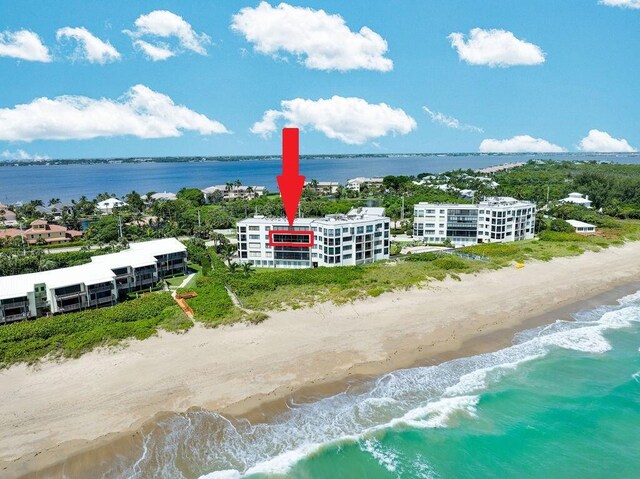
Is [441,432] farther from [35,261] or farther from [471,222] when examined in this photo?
[471,222]

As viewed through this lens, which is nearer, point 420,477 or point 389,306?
point 420,477

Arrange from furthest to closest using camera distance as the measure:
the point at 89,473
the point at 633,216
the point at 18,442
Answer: the point at 633,216
the point at 18,442
the point at 89,473

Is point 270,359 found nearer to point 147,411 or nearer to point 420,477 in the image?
point 147,411

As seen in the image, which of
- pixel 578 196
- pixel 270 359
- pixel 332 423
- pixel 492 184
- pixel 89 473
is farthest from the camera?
pixel 492 184

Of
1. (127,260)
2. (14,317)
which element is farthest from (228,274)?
(14,317)

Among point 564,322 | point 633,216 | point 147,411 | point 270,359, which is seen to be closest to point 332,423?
point 270,359

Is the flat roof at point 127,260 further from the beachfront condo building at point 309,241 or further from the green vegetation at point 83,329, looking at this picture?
the beachfront condo building at point 309,241

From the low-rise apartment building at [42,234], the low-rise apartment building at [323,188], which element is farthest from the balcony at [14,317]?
the low-rise apartment building at [323,188]
